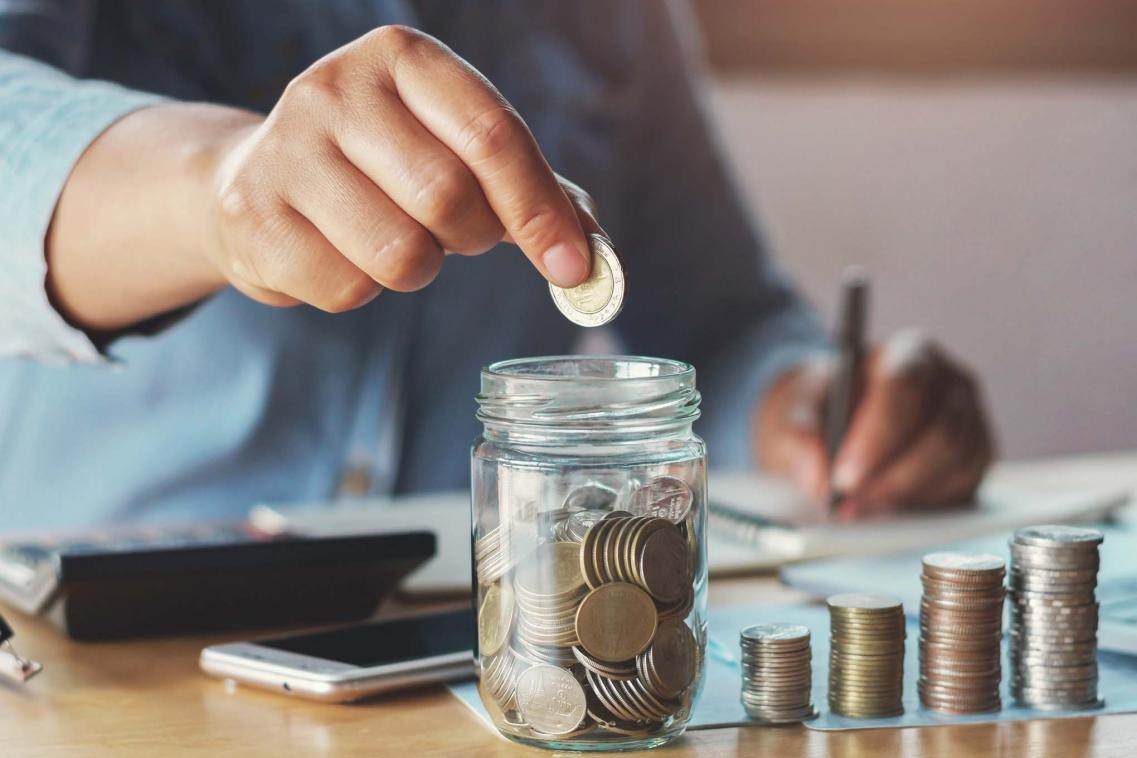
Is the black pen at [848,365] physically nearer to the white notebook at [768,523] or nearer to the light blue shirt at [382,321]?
the white notebook at [768,523]

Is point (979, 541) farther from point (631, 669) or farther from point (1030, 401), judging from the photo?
point (1030, 401)

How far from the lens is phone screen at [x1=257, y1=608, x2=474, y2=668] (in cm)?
81

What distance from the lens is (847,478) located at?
1.37 meters

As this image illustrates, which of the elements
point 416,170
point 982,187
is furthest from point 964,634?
point 982,187

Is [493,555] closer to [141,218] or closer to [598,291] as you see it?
[598,291]

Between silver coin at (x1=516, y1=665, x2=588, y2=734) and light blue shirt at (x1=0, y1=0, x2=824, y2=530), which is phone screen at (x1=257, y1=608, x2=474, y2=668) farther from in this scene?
light blue shirt at (x1=0, y1=0, x2=824, y2=530)

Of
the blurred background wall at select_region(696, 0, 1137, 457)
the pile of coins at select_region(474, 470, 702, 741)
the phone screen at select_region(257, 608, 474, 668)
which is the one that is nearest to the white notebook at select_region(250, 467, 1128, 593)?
the phone screen at select_region(257, 608, 474, 668)

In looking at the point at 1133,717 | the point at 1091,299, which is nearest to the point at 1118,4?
the point at 1091,299

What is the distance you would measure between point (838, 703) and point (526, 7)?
1.28 meters

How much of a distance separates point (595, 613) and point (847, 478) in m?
0.77

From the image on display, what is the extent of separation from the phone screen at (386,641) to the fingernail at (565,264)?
236 millimetres

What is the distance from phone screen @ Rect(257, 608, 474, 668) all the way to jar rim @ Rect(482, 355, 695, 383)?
16cm

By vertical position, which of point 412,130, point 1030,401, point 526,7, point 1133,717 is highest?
point 526,7

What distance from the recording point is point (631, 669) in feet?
2.19
